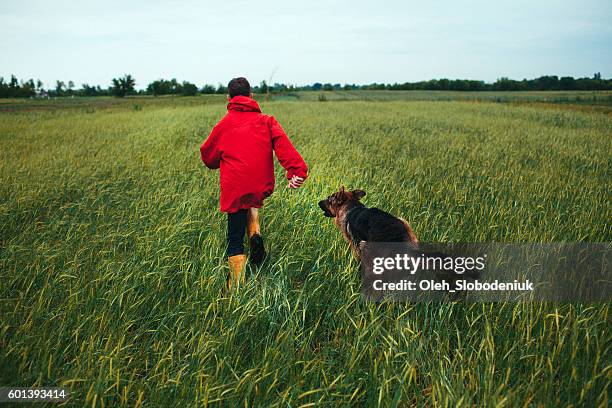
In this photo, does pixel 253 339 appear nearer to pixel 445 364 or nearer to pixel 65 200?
pixel 445 364

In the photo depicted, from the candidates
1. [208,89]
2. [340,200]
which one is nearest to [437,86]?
[208,89]

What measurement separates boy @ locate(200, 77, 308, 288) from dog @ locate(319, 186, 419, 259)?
0.48m

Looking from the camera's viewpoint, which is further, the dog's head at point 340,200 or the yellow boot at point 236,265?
the dog's head at point 340,200

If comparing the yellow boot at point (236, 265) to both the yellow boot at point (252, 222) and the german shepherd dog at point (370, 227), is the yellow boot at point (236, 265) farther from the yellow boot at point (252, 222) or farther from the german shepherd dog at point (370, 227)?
the german shepherd dog at point (370, 227)

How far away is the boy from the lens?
2.94 metres

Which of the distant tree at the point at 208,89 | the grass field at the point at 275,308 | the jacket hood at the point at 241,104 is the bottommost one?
the grass field at the point at 275,308

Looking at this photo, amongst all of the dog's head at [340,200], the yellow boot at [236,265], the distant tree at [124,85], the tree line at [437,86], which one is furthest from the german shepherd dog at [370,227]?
the distant tree at [124,85]

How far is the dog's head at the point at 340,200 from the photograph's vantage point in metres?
3.19

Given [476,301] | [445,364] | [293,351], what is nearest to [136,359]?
[293,351]

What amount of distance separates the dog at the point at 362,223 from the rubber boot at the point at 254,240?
0.65m

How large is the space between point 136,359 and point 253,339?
2.26 feet

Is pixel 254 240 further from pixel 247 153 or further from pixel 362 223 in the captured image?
pixel 362 223

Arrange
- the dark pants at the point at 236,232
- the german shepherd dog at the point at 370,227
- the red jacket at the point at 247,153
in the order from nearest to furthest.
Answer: the german shepherd dog at the point at 370,227
the red jacket at the point at 247,153
the dark pants at the point at 236,232

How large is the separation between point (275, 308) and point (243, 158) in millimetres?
1207
